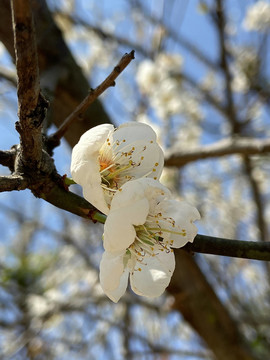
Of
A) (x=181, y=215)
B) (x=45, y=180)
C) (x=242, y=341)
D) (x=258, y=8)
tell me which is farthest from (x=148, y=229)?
(x=258, y=8)

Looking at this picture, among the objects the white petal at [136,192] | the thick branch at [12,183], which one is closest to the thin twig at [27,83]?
the thick branch at [12,183]

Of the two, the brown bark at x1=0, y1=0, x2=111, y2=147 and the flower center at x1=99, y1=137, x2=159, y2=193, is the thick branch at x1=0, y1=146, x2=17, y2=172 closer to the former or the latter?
the flower center at x1=99, y1=137, x2=159, y2=193

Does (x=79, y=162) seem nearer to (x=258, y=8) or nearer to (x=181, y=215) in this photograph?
(x=181, y=215)

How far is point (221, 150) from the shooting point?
60.1 inches

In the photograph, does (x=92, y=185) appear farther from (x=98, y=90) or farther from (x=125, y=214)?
(x=98, y=90)

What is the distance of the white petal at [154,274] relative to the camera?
23.6 inches

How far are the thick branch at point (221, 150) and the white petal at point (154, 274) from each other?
0.94 metres

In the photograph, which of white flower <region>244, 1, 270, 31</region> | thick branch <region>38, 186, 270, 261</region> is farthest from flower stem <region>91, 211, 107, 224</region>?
white flower <region>244, 1, 270, 31</region>

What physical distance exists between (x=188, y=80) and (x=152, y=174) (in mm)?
2470

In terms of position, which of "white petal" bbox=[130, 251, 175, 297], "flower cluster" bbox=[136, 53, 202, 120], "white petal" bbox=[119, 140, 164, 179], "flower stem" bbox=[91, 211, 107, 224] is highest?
"flower cluster" bbox=[136, 53, 202, 120]

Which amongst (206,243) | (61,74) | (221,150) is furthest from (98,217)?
(221,150)

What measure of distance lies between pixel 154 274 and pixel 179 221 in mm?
91

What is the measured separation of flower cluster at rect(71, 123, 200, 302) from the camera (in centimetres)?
53

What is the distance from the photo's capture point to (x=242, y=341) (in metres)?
1.66
